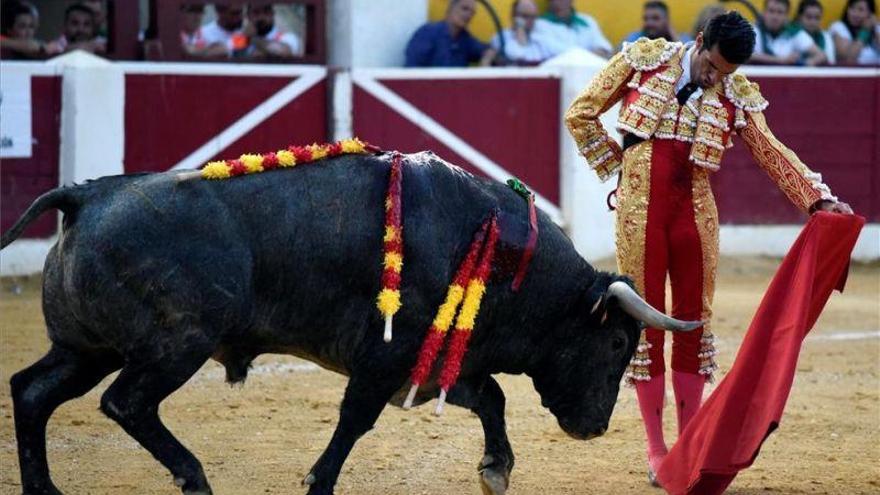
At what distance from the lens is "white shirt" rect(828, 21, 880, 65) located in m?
12.2

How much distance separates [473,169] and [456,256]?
248 inches

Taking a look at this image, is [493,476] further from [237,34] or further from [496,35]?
[496,35]

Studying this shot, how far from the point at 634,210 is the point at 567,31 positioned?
667 centimetres

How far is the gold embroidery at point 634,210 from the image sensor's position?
5012mm

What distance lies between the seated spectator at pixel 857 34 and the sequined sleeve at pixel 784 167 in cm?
735

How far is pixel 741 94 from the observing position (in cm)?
501

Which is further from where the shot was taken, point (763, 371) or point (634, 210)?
point (634, 210)

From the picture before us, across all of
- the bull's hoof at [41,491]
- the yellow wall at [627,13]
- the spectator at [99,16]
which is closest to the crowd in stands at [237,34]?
the spectator at [99,16]

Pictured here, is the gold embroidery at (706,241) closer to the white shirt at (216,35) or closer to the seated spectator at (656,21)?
the white shirt at (216,35)

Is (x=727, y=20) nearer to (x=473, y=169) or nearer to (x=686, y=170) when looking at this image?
(x=686, y=170)

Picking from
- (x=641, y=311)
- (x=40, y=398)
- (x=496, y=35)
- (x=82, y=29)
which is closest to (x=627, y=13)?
(x=496, y=35)

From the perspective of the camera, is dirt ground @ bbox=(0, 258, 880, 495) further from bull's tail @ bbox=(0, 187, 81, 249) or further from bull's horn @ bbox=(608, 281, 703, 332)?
bull's tail @ bbox=(0, 187, 81, 249)

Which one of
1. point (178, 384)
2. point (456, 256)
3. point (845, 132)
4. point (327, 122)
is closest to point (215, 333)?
point (178, 384)

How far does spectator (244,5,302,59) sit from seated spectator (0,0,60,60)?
1.30 metres
